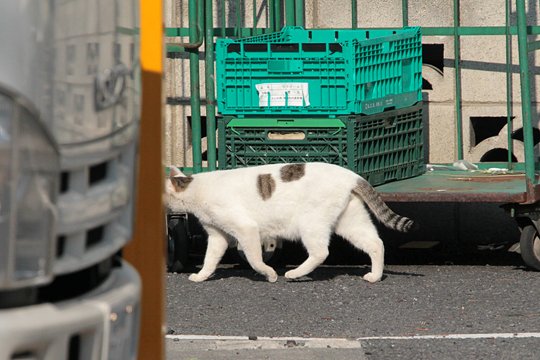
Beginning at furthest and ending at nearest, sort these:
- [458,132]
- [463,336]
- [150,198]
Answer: [458,132]
[463,336]
[150,198]

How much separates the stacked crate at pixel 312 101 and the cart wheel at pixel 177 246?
23.5 inches

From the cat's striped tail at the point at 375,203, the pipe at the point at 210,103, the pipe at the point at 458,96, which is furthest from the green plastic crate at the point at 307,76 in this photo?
the pipe at the point at 458,96

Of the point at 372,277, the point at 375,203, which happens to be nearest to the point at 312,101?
the point at 375,203

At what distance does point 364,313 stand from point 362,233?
45.8 inches

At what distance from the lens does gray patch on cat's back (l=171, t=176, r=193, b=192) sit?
8.28 meters

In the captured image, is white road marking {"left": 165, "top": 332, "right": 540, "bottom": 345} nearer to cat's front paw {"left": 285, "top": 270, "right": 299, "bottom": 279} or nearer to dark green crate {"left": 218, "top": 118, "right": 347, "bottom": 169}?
cat's front paw {"left": 285, "top": 270, "right": 299, "bottom": 279}

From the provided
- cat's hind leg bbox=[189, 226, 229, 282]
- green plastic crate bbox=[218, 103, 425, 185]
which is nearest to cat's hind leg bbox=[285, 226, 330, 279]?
cat's hind leg bbox=[189, 226, 229, 282]

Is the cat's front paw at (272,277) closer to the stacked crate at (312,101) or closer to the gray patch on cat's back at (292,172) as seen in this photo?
the gray patch on cat's back at (292,172)

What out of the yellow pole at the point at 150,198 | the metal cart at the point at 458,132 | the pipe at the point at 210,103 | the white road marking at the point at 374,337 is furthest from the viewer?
the pipe at the point at 210,103

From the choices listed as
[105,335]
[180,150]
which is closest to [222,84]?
[180,150]

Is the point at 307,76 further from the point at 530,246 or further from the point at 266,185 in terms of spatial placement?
the point at 530,246

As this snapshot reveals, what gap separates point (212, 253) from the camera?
8.20m

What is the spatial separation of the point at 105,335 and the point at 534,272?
6.29 m

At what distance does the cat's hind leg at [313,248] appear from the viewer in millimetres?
8055
